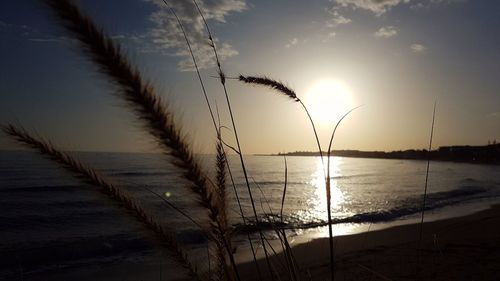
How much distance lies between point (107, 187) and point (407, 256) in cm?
872

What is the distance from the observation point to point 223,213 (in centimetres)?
118

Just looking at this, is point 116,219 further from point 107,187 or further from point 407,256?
point 107,187

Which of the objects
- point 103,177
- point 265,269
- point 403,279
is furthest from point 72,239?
point 103,177

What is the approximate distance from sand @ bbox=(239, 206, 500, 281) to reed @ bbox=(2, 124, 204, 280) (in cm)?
402

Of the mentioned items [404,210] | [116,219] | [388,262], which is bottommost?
[116,219]

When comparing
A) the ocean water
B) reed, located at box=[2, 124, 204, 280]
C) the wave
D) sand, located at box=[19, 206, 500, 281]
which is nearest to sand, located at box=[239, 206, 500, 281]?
sand, located at box=[19, 206, 500, 281]

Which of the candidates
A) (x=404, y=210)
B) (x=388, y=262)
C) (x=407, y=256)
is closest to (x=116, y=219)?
(x=388, y=262)

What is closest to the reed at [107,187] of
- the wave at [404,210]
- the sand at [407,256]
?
the sand at [407,256]

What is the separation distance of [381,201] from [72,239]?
619 inches

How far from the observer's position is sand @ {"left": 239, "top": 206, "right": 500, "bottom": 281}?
275 inches

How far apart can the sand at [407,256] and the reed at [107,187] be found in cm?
402

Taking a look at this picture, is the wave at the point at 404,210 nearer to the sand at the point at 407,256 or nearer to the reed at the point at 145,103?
the sand at the point at 407,256

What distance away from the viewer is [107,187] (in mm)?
1203

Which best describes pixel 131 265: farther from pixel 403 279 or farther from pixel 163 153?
pixel 163 153
